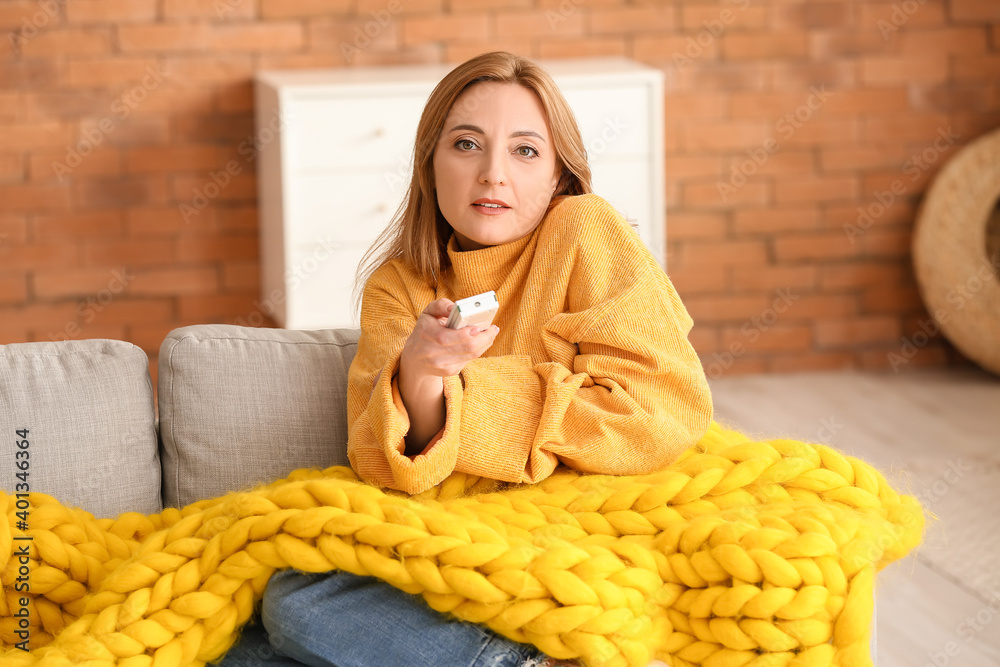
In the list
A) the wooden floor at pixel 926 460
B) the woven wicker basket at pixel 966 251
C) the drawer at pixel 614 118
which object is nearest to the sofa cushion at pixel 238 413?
the wooden floor at pixel 926 460

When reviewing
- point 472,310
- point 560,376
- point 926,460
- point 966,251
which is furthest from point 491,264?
point 966,251

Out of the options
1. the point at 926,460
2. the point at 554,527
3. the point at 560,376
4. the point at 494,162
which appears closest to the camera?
the point at 554,527

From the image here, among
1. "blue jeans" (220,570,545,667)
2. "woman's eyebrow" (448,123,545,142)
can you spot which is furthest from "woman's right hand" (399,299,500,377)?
"woman's eyebrow" (448,123,545,142)

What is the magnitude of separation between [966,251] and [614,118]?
1158 mm

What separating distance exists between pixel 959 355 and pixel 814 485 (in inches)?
100

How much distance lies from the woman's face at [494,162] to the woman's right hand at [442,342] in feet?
0.90

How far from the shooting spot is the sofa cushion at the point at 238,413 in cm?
130

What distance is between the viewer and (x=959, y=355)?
11.1ft

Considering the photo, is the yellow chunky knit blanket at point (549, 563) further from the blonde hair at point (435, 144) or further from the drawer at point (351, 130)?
the drawer at point (351, 130)

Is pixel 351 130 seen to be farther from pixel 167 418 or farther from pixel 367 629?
pixel 367 629

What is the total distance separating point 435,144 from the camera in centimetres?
136

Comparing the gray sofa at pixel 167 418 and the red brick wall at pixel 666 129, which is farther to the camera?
the red brick wall at pixel 666 129

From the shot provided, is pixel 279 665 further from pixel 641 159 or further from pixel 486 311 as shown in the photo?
pixel 641 159

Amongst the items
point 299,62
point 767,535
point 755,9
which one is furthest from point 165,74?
point 767,535
